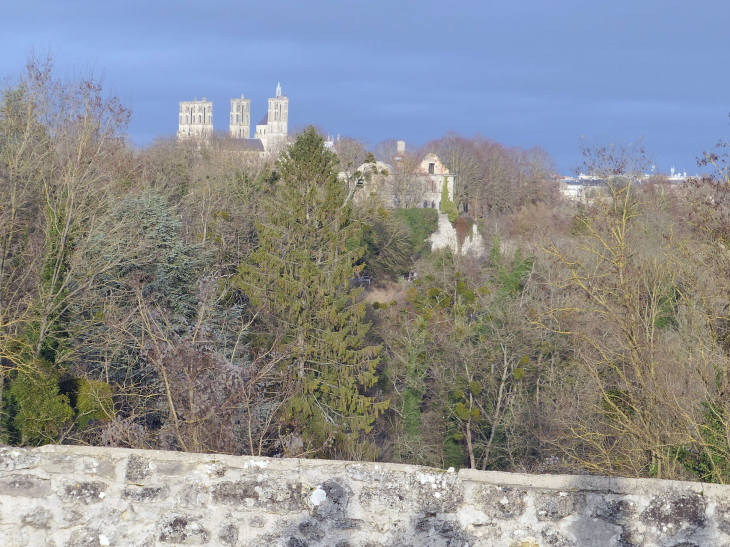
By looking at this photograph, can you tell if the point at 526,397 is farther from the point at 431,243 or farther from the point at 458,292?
the point at 431,243

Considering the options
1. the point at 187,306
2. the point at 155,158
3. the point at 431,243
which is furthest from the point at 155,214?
the point at 431,243

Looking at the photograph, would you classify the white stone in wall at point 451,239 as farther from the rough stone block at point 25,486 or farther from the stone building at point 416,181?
the rough stone block at point 25,486

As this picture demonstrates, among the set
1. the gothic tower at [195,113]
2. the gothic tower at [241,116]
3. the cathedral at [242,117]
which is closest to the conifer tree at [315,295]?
the cathedral at [242,117]

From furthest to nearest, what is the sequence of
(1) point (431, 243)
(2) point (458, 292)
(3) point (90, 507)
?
(1) point (431, 243)
(2) point (458, 292)
(3) point (90, 507)

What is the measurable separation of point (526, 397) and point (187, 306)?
10.6 m

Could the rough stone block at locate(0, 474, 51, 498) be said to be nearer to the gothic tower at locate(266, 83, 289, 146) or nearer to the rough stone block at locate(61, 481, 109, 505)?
the rough stone block at locate(61, 481, 109, 505)

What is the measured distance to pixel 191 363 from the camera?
28.6 feet

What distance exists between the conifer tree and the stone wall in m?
16.0

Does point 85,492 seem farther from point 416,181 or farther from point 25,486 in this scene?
point 416,181

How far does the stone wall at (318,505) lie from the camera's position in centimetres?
295

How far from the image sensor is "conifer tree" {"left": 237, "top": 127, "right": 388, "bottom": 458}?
21750 millimetres

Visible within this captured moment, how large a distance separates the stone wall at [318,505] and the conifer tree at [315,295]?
16.0 meters

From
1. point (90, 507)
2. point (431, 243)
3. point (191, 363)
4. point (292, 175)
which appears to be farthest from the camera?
point (431, 243)

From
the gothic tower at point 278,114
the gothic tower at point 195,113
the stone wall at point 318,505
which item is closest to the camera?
the stone wall at point 318,505
